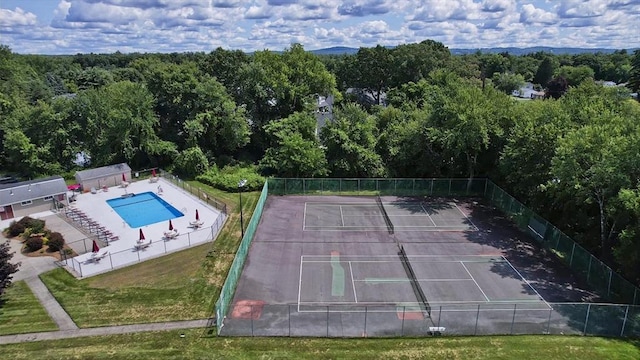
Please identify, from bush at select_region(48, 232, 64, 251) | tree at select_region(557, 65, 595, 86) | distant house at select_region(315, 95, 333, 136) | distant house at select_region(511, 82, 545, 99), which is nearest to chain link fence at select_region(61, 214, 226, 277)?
bush at select_region(48, 232, 64, 251)

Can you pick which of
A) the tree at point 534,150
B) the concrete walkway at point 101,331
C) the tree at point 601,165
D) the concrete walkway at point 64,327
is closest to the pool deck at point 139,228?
the concrete walkway at point 64,327

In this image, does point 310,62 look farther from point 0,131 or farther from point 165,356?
point 165,356

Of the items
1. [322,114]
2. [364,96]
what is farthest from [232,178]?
[364,96]

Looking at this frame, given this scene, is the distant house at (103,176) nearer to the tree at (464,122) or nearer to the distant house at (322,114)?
the distant house at (322,114)

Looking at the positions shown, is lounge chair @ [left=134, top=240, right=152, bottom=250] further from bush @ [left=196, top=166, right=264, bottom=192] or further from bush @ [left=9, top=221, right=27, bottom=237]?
bush @ [left=196, top=166, right=264, bottom=192]

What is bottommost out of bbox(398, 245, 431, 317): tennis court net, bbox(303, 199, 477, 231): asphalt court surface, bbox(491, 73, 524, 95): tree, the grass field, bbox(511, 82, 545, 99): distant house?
the grass field

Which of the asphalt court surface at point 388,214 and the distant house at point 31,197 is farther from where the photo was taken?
the distant house at point 31,197

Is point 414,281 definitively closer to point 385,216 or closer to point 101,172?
point 385,216
